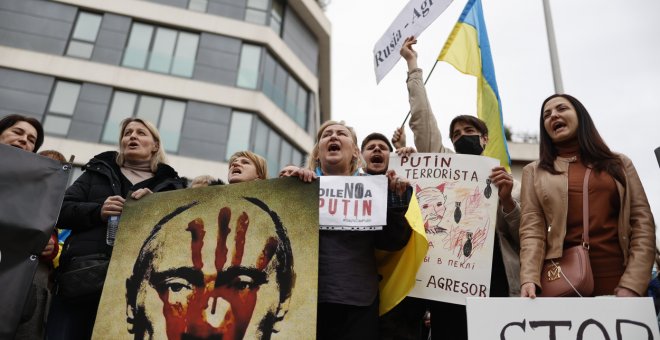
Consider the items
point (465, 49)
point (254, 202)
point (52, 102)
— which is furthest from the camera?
point (52, 102)

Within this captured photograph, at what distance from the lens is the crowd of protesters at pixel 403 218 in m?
2.23

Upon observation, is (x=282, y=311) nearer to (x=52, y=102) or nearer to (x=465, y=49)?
(x=465, y=49)

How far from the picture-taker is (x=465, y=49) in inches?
176

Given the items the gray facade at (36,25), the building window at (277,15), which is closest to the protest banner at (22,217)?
the gray facade at (36,25)

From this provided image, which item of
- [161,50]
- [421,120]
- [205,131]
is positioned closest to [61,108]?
[161,50]

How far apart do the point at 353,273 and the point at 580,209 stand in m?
1.14

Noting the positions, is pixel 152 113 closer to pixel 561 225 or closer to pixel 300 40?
pixel 300 40

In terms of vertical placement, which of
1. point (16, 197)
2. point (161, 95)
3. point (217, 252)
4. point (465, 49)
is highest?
point (161, 95)

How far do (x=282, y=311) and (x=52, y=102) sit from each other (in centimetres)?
1495

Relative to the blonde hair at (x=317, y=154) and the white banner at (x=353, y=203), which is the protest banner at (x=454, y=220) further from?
the white banner at (x=353, y=203)

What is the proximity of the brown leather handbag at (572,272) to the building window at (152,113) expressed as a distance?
13804 mm

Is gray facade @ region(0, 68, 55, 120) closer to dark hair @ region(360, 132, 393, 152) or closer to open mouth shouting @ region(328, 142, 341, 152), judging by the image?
dark hair @ region(360, 132, 393, 152)

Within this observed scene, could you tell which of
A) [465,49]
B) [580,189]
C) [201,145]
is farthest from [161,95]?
[580,189]

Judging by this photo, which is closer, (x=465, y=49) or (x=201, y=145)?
(x=465, y=49)
